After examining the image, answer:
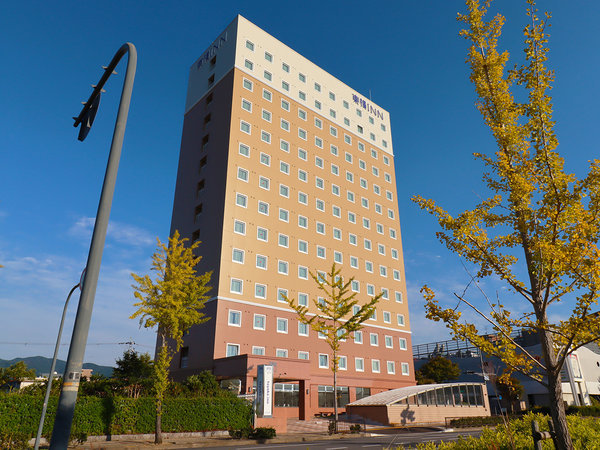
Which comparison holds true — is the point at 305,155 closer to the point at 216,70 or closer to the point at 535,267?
the point at 216,70

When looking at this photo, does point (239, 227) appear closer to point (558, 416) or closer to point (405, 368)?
point (405, 368)

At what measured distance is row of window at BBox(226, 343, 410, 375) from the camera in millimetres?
41912

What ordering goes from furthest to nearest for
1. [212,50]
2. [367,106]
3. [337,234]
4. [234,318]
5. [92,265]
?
1. [367,106]
2. [212,50]
3. [337,234]
4. [234,318]
5. [92,265]

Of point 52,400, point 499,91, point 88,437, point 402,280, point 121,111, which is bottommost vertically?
point 88,437

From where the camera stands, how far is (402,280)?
6438 centimetres

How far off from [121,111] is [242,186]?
134ft

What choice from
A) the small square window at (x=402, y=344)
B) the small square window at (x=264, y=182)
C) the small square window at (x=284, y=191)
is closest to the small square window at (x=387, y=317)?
the small square window at (x=402, y=344)

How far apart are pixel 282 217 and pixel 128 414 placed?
96.9ft

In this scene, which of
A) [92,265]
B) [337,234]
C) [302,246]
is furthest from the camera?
[337,234]

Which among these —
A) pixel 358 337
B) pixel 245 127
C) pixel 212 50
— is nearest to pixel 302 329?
pixel 358 337

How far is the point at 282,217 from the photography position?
51.2 metres

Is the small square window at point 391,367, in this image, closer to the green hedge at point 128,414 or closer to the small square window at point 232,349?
the small square window at point 232,349

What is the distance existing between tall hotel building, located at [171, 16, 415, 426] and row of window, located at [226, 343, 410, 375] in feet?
0.58

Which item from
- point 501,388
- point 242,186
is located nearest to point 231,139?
point 242,186
